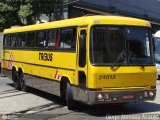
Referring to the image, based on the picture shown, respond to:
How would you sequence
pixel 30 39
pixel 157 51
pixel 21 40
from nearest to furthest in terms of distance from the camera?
pixel 30 39, pixel 21 40, pixel 157 51

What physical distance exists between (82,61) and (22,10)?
63.4 feet

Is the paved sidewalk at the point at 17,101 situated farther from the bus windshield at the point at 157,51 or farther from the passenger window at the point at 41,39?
the bus windshield at the point at 157,51

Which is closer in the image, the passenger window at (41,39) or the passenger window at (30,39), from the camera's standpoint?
the passenger window at (41,39)

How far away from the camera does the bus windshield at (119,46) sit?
12.9 metres

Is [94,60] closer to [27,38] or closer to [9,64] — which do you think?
[27,38]

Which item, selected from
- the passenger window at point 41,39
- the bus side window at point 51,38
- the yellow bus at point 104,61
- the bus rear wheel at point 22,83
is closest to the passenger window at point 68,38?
the yellow bus at point 104,61

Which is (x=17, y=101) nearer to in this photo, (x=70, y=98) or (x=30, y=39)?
(x=70, y=98)

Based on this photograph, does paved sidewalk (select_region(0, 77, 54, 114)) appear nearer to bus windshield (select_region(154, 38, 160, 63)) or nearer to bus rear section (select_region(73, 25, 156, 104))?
bus rear section (select_region(73, 25, 156, 104))

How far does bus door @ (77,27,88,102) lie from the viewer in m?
13.1

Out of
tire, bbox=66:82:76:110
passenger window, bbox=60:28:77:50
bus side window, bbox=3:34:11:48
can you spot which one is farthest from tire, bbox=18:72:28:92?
tire, bbox=66:82:76:110

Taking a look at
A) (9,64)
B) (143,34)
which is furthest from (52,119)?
(9,64)

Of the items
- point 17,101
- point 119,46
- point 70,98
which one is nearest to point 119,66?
point 119,46

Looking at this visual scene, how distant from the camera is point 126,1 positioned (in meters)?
44.2

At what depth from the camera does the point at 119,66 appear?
42.5 feet
